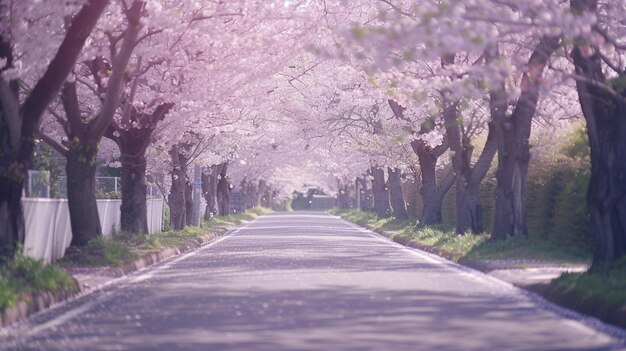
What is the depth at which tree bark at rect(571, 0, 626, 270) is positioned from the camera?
1808cm

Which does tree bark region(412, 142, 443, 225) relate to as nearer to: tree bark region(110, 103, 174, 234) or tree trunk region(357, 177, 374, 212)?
tree bark region(110, 103, 174, 234)

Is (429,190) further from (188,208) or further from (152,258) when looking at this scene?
(152,258)

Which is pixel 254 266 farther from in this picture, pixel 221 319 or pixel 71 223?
pixel 221 319

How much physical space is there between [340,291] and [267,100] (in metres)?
22.8

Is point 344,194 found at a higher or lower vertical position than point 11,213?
higher

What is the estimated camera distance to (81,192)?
942 inches

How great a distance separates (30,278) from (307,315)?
451 centimetres

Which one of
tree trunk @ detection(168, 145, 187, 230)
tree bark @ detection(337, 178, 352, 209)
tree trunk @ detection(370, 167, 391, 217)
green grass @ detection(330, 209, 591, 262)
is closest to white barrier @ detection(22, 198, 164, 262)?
green grass @ detection(330, 209, 591, 262)

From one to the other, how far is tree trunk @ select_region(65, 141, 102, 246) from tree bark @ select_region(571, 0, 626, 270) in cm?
1078

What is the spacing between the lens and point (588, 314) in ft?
48.2

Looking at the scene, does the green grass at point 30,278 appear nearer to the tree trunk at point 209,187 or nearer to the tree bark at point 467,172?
the tree bark at point 467,172

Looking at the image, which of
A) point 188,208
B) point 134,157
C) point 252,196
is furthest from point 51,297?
point 252,196

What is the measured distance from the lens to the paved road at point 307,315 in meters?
11.7

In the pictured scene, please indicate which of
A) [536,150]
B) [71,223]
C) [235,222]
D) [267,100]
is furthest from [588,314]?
[235,222]
